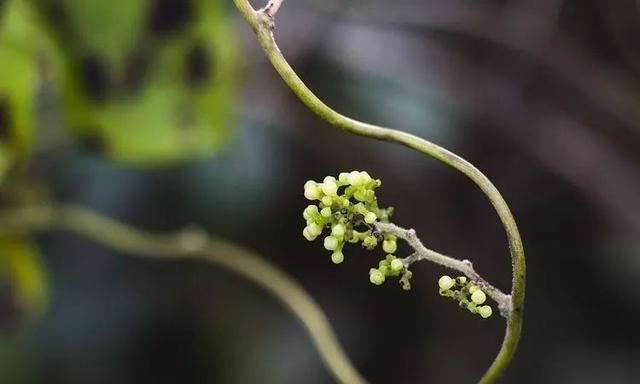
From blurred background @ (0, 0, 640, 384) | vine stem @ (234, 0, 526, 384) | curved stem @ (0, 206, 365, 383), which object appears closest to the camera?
vine stem @ (234, 0, 526, 384)

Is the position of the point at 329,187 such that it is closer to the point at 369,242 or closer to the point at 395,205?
the point at 369,242

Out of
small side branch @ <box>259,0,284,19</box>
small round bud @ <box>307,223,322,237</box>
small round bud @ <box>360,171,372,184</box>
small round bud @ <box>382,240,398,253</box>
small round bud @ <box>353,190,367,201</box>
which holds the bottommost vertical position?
small round bud @ <box>382,240,398,253</box>

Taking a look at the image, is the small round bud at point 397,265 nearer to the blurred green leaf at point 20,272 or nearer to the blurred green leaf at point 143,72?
the blurred green leaf at point 143,72

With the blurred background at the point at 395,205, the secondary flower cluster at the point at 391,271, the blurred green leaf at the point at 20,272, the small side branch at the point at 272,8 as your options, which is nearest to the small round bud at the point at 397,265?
the secondary flower cluster at the point at 391,271

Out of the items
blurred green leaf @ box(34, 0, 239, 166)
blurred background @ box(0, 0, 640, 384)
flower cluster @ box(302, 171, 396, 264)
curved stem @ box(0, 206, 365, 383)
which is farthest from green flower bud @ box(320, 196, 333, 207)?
blurred background @ box(0, 0, 640, 384)

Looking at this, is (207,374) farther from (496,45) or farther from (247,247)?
(496,45)

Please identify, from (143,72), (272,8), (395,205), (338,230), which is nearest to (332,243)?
(338,230)

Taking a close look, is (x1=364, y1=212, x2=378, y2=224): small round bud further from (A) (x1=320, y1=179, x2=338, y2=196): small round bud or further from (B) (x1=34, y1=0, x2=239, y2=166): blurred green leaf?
(B) (x1=34, y1=0, x2=239, y2=166): blurred green leaf

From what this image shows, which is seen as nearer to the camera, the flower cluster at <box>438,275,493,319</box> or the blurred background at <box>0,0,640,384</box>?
the flower cluster at <box>438,275,493,319</box>
